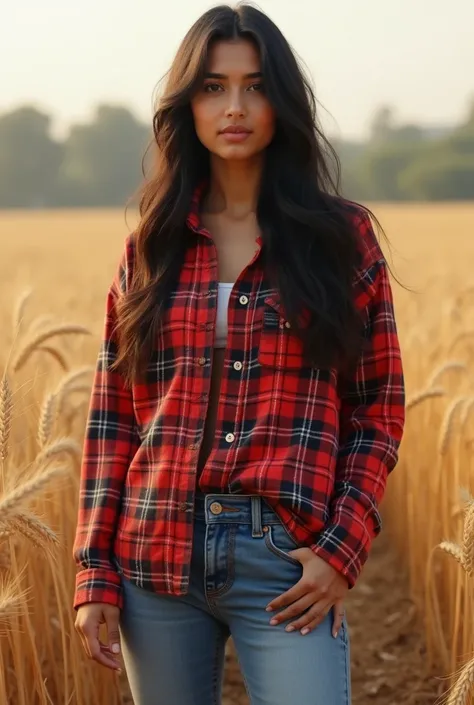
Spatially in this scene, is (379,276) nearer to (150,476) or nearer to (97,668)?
(150,476)

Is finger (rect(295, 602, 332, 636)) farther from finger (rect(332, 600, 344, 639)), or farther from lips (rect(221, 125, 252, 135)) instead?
lips (rect(221, 125, 252, 135))

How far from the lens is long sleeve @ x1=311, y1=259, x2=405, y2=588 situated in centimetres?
170

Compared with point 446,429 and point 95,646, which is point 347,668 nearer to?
point 95,646

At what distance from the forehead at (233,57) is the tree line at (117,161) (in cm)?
5020

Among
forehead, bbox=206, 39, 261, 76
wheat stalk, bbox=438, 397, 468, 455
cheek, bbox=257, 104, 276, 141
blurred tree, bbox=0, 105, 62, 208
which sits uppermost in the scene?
blurred tree, bbox=0, 105, 62, 208

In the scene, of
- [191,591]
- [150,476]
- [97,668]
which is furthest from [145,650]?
[97,668]

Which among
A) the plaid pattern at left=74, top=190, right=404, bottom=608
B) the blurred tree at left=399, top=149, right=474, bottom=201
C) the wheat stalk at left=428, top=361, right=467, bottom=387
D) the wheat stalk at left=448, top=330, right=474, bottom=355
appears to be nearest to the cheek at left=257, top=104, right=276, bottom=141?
the plaid pattern at left=74, top=190, right=404, bottom=608

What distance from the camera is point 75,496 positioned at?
113 inches

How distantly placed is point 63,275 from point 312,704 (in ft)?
33.8

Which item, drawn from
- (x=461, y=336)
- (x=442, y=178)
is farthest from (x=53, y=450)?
(x=442, y=178)

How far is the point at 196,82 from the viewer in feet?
5.90

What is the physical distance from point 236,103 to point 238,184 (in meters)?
0.20

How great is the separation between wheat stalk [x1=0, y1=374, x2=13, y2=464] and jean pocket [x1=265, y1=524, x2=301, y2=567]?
550 mm

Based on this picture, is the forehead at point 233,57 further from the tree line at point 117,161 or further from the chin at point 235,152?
the tree line at point 117,161
